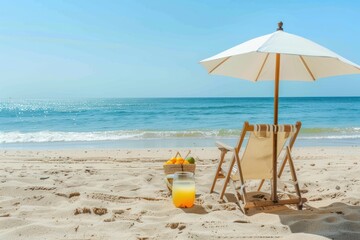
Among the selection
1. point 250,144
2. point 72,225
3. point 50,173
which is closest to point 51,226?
point 72,225

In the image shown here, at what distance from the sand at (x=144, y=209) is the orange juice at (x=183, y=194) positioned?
11 centimetres

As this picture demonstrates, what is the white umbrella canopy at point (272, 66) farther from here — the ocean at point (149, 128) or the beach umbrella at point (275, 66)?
the ocean at point (149, 128)

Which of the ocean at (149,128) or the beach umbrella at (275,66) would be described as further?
the ocean at (149,128)

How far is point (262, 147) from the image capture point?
12.7 ft

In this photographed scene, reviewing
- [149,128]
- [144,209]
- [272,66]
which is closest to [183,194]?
[144,209]

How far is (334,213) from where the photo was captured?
353 centimetres

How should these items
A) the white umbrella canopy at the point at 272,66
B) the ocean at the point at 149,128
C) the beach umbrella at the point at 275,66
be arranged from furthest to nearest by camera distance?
the ocean at the point at 149,128, the white umbrella canopy at the point at 272,66, the beach umbrella at the point at 275,66

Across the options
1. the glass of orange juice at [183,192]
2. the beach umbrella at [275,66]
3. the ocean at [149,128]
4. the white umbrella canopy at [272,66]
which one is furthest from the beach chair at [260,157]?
the ocean at [149,128]

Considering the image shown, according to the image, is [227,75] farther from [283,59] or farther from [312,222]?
[312,222]

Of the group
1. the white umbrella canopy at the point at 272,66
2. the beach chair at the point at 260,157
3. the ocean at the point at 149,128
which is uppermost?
the white umbrella canopy at the point at 272,66

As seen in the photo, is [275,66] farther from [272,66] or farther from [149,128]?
[149,128]

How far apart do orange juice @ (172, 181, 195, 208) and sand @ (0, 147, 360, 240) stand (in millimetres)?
112

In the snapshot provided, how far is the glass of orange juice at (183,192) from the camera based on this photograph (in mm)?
3764

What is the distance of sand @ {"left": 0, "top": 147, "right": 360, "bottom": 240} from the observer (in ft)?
10.0
